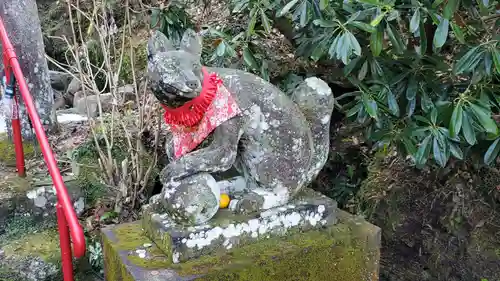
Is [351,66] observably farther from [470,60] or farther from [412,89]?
[470,60]

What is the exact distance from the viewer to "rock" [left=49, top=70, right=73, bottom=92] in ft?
18.2

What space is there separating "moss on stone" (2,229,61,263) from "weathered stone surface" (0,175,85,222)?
0.14m

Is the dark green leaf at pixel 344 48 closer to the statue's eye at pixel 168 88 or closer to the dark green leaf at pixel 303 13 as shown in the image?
the dark green leaf at pixel 303 13

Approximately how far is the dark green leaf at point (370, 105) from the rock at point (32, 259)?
A: 166 centimetres

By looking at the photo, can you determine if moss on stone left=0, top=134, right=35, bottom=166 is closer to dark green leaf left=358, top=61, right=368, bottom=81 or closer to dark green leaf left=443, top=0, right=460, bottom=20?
dark green leaf left=358, top=61, right=368, bottom=81

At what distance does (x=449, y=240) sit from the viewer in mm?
2875

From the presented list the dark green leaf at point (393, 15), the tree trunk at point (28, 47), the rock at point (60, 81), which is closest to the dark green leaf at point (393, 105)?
the dark green leaf at point (393, 15)

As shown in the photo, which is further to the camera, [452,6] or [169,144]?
[169,144]

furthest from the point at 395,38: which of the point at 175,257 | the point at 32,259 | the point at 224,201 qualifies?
the point at 32,259

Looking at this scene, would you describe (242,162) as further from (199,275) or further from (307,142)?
(199,275)

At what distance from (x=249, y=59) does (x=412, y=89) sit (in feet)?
2.54

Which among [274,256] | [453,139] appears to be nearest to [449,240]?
[453,139]

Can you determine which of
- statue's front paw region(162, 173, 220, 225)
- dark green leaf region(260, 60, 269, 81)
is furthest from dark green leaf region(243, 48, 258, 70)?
statue's front paw region(162, 173, 220, 225)

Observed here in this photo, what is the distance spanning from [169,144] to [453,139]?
3.64 feet
